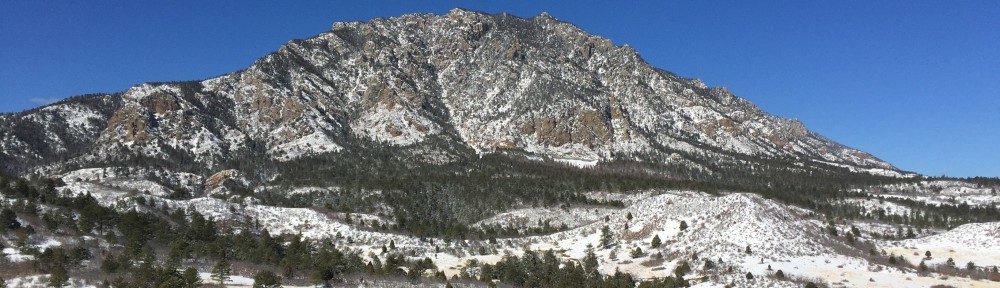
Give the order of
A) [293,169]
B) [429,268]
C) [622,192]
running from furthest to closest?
[293,169] → [622,192] → [429,268]

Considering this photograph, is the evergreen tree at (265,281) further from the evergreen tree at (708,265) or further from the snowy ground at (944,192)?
the snowy ground at (944,192)

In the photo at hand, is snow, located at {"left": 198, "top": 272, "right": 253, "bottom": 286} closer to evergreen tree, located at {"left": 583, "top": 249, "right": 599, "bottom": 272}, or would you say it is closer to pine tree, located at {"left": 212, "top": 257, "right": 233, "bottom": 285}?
pine tree, located at {"left": 212, "top": 257, "right": 233, "bottom": 285}

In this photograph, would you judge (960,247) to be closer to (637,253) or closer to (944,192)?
(637,253)

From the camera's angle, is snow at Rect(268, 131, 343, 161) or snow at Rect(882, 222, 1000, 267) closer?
snow at Rect(882, 222, 1000, 267)

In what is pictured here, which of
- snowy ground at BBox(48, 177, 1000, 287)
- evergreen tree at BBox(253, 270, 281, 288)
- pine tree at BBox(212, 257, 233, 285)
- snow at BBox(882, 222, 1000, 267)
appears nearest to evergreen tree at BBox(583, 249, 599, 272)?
snowy ground at BBox(48, 177, 1000, 287)

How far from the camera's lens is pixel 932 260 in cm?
5091

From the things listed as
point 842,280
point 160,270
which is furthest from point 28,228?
point 842,280

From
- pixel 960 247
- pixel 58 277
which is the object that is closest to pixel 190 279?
pixel 58 277

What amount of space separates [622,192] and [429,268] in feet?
268

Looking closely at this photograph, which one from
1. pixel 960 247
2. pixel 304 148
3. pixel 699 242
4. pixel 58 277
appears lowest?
pixel 58 277

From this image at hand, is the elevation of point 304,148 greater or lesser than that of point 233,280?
greater

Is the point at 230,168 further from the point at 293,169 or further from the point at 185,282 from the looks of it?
the point at 185,282

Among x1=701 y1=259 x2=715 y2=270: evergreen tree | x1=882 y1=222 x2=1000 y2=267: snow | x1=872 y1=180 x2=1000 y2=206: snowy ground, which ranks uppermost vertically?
x1=872 y1=180 x2=1000 y2=206: snowy ground

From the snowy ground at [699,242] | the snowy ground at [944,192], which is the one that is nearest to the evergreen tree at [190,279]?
the snowy ground at [699,242]
